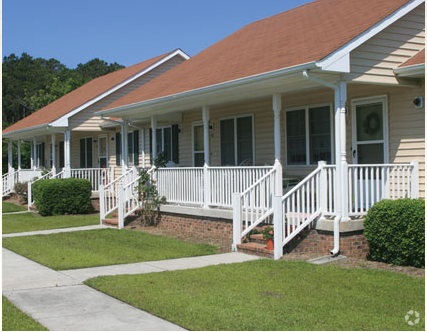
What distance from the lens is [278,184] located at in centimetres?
1099

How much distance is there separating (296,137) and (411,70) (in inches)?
144

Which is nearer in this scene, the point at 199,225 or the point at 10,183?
the point at 199,225

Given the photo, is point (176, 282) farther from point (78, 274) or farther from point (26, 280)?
point (26, 280)

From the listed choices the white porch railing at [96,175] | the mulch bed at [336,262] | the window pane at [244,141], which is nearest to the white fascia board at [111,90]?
the white porch railing at [96,175]

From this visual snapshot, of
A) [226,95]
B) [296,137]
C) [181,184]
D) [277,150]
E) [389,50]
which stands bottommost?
[181,184]

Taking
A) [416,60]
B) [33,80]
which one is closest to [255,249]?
[416,60]

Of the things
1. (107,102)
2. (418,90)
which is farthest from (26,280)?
(107,102)

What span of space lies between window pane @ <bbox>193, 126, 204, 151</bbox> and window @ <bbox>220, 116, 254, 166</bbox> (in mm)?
1241

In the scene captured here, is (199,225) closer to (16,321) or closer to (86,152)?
(16,321)

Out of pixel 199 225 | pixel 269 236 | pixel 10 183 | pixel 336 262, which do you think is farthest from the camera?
pixel 10 183

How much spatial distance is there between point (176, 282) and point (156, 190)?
7649 millimetres

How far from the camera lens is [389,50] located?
10484mm

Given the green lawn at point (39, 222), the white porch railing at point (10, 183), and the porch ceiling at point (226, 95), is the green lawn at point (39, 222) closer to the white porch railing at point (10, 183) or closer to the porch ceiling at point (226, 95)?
the porch ceiling at point (226, 95)

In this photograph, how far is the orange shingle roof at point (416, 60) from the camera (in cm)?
1035
